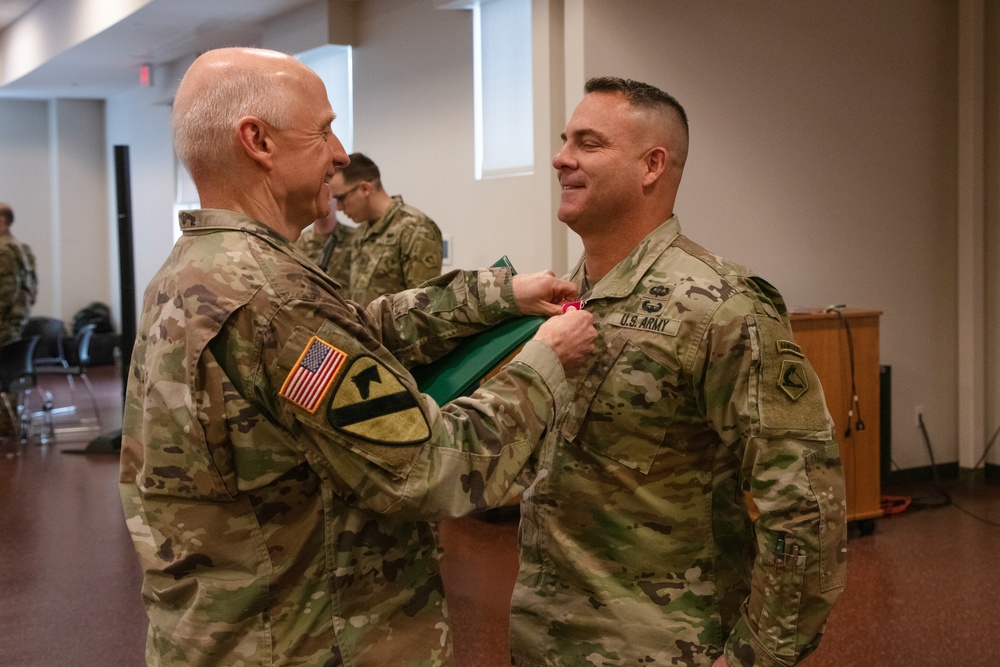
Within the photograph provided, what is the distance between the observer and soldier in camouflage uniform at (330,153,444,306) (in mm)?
5047

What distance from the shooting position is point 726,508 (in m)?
1.79

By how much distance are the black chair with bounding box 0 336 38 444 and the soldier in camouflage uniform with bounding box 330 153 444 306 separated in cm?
375

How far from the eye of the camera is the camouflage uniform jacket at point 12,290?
7.73 metres

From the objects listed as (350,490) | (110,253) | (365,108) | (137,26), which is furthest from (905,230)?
(110,253)

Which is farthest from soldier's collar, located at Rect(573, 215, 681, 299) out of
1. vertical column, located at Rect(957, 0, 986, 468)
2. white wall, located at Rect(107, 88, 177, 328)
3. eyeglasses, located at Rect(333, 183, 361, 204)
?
white wall, located at Rect(107, 88, 177, 328)

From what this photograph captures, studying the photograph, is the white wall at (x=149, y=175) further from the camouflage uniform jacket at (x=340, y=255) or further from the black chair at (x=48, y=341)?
the camouflage uniform jacket at (x=340, y=255)

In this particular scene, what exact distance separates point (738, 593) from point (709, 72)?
12.4ft

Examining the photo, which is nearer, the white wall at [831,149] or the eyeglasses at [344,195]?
the white wall at [831,149]

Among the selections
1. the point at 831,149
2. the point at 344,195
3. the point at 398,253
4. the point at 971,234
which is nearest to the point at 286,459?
the point at 398,253

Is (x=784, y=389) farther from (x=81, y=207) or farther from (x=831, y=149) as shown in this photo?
(x=81, y=207)

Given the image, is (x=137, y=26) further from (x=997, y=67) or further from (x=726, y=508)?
(x=726, y=508)

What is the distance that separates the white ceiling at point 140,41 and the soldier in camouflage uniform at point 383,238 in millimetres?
2674

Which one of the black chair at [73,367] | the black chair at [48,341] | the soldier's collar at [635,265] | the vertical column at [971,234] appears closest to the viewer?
the soldier's collar at [635,265]

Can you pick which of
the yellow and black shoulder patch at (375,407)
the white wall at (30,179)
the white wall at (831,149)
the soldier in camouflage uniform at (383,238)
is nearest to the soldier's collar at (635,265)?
the yellow and black shoulder patch at (375,407)
